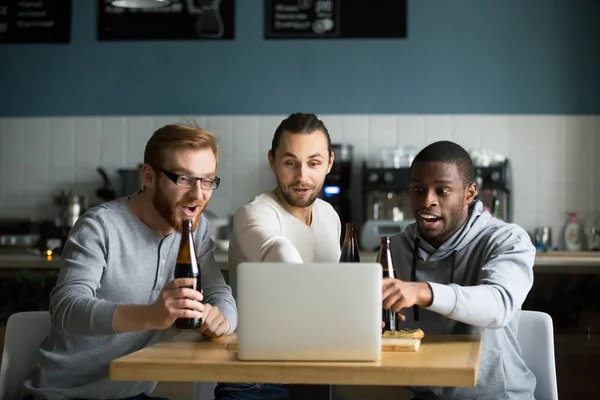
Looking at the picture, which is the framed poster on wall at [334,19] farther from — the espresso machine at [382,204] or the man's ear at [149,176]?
the man's ear at [149,176]

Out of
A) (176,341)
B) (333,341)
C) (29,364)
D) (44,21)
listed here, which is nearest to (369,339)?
(333,341)

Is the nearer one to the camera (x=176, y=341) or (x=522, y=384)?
(x=176, y=341)

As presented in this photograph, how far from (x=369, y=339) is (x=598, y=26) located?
170 inches

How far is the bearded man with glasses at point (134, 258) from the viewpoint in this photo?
2404 mm

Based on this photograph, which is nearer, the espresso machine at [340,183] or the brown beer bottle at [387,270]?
the brown beer bottle at [387,270]

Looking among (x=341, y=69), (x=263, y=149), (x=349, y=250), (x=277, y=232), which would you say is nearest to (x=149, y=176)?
(x=277, y=232)

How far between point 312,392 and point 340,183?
3.41 metres

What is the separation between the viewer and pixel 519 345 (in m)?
2.50

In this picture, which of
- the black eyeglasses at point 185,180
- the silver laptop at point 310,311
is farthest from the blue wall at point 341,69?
the silver laptop at point 310,311

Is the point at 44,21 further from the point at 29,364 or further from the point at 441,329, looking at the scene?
the point at 441,329

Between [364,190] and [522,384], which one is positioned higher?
[364,190]

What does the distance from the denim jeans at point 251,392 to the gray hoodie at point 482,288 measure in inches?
14.8

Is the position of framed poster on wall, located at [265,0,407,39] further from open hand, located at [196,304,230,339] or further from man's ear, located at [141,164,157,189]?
open hand, located at [196,304,230,339]

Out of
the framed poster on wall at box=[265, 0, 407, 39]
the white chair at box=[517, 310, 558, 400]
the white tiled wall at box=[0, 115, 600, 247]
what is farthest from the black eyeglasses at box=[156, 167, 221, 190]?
the framed poster on wall at box=[265, 0, 407, 39]
